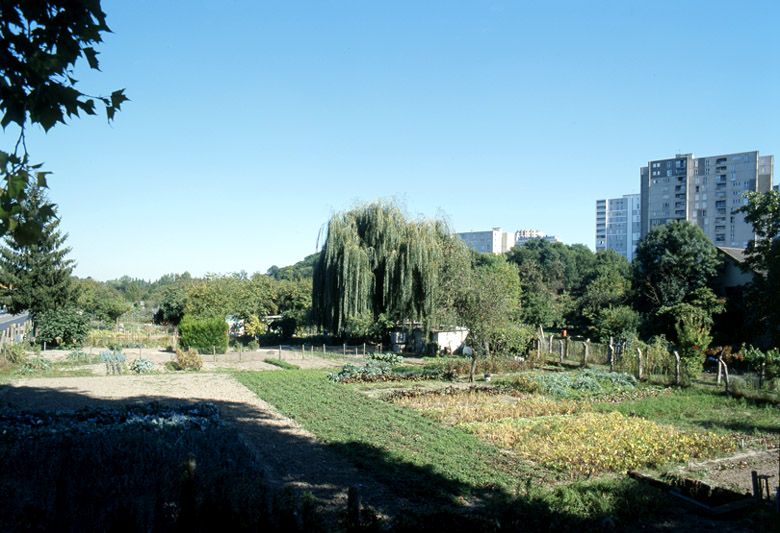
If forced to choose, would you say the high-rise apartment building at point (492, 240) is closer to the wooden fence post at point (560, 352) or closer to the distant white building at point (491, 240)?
the distant white building at point (491, 240)

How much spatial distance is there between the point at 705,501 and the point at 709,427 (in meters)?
5.94

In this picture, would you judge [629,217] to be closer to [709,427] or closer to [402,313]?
[402,313]

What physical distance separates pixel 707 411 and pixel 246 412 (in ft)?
38.2

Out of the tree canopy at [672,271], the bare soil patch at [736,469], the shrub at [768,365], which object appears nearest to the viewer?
the bare soil patch at [736,469]

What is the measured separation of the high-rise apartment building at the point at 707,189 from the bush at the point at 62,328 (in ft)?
221

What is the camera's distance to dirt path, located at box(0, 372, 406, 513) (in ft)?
27.6

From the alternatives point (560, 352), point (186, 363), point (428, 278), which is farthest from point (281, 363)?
point (560, 352)

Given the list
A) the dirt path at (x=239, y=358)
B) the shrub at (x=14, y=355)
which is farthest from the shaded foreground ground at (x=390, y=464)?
the dirt path at (x=239, y=358)

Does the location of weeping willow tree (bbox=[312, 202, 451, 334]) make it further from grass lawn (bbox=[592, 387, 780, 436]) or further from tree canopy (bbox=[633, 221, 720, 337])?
grass lawn (bbox=[592, 387, 780, 436])

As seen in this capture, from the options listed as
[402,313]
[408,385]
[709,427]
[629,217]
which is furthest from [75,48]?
[629,217]

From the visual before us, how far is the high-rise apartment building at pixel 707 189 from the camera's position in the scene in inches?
2992

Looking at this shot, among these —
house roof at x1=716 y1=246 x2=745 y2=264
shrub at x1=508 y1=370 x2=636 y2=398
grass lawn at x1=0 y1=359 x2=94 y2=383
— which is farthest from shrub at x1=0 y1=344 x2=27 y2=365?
house roof at x1=716 y1=246 x2=745 y2=264

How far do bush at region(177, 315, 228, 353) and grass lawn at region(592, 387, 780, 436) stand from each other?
65.0 ft

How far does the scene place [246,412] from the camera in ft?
46.4
